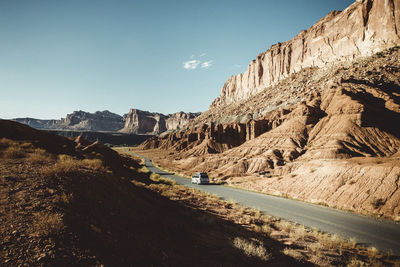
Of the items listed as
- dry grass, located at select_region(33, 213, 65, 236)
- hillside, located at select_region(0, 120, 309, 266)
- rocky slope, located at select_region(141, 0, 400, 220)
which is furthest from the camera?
rocky slope, located at select_region(141, 0, 400, 220)

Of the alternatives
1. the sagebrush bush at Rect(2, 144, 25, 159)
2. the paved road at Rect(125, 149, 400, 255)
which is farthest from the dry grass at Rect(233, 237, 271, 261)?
the sagebrush bush at Rect(2, 144, 25, 159)

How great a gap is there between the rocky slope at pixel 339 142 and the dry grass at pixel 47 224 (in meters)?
17.9

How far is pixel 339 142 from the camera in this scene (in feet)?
103

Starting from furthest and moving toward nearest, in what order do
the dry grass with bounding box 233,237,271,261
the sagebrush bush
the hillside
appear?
the sagebrush bush → the dry grass with bounding box 233,237,271,261 → the hillside

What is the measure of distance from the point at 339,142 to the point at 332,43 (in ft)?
231

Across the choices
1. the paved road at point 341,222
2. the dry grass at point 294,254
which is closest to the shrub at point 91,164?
the dry grass at point 294,254

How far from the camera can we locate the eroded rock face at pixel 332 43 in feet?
210

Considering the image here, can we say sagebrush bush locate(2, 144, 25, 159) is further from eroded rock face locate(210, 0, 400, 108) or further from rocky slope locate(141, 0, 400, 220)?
eroded rock face locate(210, 0, 400, 108)

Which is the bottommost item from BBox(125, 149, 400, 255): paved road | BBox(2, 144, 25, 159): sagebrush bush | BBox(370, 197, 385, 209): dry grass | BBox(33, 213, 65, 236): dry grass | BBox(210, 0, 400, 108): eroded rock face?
BBox(125, 149, 400, 255): paved road

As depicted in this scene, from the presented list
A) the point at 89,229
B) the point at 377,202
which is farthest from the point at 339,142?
the point at 89,229

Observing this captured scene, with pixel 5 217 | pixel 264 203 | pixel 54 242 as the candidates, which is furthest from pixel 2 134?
pixel 264 203

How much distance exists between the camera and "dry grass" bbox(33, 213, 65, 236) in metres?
4.75

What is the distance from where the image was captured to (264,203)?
58.0ft

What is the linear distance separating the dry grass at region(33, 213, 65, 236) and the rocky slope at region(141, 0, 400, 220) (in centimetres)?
1788
